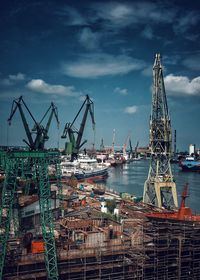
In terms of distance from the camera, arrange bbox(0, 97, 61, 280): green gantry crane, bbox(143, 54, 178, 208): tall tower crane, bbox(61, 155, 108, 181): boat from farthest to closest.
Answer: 1. bbox(61, 155, 108, 181): boat
2. bbox(143, 54, 178, 208): tall tower crane
3. bbox(0, 97, 61, 280): green gantry crane

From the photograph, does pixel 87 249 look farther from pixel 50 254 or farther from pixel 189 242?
pixel 189 242

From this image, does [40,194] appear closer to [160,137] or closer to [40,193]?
[40,193]

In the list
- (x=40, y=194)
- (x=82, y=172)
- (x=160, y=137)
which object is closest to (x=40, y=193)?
(x=40, y=194)

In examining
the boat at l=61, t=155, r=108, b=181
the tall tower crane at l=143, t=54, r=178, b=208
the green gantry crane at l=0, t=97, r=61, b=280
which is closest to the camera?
the green gantry crane at l=0, t=97, r=61, b=280

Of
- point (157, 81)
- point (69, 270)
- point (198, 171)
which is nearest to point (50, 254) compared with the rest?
point (69, 270)

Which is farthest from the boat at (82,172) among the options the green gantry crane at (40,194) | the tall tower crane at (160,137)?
the green gantry crane at (40,194)

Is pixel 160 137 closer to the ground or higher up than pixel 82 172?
higher up

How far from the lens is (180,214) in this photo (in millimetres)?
28484

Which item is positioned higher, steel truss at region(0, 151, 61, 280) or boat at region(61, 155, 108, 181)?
steel truss at region(0, 151, 61, 280)

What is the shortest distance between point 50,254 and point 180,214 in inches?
511

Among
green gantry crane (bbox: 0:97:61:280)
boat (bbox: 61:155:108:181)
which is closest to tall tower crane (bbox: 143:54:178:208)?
green gantry crane (bbox: 0:97:61:280)

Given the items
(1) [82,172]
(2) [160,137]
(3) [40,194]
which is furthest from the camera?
(1) [82,172]

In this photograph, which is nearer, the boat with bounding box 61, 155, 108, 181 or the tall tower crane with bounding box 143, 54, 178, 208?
the tall tower crane with bounding box 143, 54, 178, 208

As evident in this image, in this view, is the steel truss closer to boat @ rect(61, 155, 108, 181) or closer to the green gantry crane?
the green gantry crane
